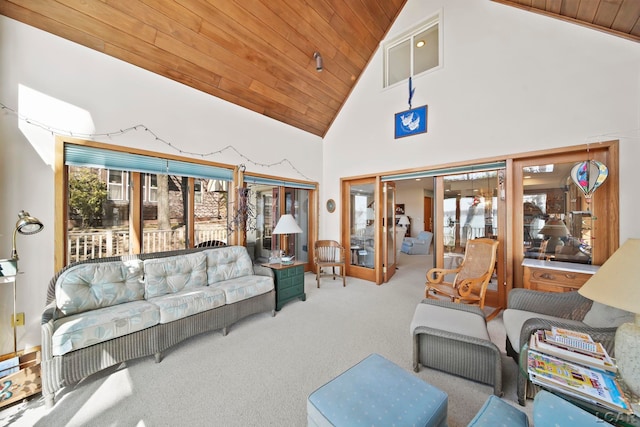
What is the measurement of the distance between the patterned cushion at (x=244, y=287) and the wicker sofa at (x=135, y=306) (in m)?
0.01

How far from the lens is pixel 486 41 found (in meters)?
3.47

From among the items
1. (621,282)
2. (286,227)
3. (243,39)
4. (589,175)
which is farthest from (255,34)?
(589,175)

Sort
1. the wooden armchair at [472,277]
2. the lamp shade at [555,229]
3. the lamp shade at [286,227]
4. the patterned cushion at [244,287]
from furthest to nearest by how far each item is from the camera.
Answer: the lamp shade at [286,227] → the lamp shade at [555,229] → the wooden armchair at [472,277] → the patterned cushion at [244,287]

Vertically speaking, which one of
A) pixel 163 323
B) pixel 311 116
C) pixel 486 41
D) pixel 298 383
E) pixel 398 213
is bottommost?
pixel 298 383

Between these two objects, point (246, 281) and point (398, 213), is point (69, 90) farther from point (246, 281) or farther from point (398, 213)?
point (398, 213)

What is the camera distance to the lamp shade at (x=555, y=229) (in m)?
3.08

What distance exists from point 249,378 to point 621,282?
2452 mm

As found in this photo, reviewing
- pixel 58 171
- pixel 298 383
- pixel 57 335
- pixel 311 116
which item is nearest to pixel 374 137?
pixel 311 116

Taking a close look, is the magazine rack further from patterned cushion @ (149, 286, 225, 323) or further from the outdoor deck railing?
the outdoor deck railing

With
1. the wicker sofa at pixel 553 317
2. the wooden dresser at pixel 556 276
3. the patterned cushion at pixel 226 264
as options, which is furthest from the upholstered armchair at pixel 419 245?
the patterned cushion at pixel 226 264

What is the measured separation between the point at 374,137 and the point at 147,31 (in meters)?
3.73

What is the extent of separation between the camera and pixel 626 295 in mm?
1070

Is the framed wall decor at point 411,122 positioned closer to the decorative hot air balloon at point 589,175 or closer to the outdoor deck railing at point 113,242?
the decorative hot air balloon at point 589,175

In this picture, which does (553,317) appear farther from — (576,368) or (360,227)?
(360,227)
